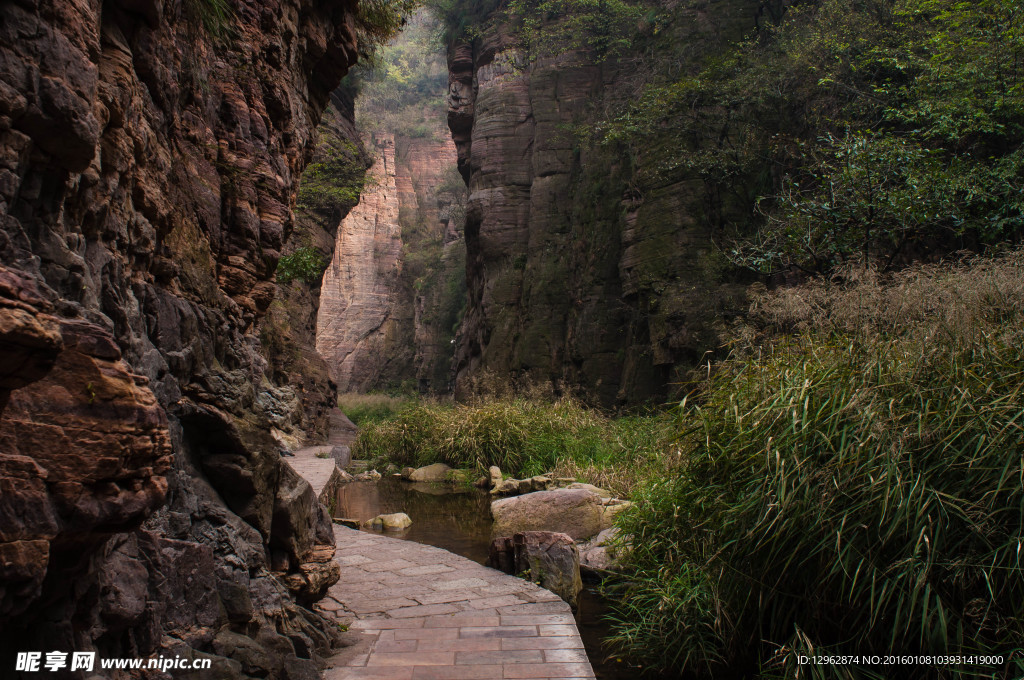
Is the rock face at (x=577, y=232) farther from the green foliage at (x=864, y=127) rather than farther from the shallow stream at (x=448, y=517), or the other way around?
the shallow stream at (x=448, y=517)

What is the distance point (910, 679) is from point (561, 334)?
53.8 ft

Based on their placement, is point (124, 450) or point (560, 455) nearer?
point (124, 450)

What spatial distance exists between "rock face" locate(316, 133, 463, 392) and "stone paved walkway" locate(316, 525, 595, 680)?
2805 centimetres

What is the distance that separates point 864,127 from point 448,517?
1004 centimetres

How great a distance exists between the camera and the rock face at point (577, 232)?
15.2m

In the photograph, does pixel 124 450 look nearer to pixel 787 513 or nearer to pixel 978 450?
pixel 787 513

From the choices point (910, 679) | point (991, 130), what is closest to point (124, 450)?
point (910, 679)

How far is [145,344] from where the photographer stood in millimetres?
2713

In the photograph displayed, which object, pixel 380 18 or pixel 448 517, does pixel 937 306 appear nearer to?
pixel 380 18

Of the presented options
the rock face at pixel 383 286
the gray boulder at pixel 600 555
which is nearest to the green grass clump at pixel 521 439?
the gray boulder at pixel 600 555

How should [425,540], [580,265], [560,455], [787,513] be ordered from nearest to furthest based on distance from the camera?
1. [787,513]
2. [425,540]
3. [560,455]
4. [580,265]

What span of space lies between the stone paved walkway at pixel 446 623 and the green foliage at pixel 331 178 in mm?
11832

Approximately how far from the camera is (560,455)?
40.8 feet

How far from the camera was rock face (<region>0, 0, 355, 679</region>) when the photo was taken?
1.68 meters
